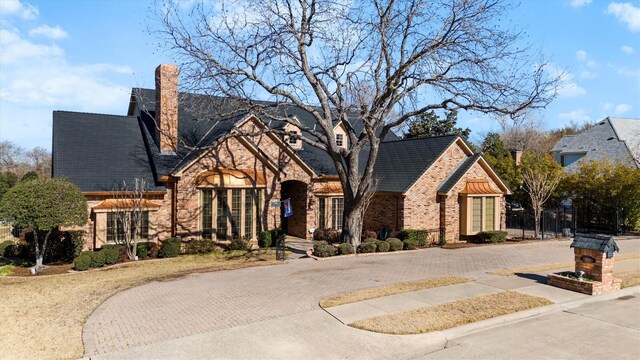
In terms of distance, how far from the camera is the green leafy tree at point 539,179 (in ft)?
83.3

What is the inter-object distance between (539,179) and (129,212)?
2208 centimetres

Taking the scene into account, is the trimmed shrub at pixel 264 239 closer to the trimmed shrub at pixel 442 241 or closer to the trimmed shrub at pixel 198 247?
the trimmed shrub at pixel 198 247

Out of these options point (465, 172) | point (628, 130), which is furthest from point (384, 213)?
point (628, 130)

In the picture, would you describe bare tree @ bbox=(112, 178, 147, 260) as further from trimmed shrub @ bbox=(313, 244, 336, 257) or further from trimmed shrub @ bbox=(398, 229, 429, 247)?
trimmed shrub @ bbox=(398, 229, 429, 247)

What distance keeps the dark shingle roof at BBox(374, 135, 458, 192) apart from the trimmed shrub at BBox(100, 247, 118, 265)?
1377 cm

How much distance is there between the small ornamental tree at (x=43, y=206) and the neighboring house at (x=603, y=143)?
131 feet

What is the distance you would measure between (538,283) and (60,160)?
1979 cm

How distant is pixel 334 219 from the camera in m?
25.2

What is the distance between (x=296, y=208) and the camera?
2522 cm

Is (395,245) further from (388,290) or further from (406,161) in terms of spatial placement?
(388,290)

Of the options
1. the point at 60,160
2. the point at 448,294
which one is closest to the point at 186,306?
the point at 448,294

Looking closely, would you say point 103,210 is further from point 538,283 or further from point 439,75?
point 538,283

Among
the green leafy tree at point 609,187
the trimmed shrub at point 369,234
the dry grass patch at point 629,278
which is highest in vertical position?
the green leafy tree at point 609,187

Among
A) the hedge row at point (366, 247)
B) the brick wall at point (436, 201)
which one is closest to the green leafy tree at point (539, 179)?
the brick wall at point (436, 201)
